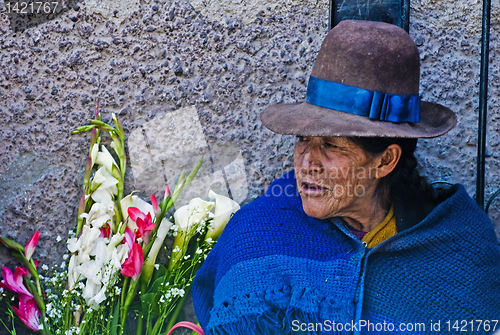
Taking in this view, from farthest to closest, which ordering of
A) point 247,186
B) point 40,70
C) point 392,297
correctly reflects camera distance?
point 247,186, point 40,70, point 392,297

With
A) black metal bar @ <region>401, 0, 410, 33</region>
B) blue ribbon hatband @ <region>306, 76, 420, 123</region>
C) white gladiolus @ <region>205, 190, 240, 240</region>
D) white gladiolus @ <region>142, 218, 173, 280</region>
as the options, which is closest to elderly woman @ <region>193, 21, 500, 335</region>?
blue ribbon hatband @ <region>306, 76, 420, 123</region>

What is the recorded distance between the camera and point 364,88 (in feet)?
4.79

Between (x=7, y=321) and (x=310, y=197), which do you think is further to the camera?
(x=7, y=321)

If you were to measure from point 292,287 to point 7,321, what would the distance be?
1.24 meters

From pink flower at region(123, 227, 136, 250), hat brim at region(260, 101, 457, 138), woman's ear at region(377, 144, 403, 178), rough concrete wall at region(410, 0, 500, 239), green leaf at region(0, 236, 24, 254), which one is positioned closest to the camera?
hat brim at region(260, 101, 457, 138)

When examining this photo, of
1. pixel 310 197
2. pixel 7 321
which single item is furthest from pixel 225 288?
pixel 7 321

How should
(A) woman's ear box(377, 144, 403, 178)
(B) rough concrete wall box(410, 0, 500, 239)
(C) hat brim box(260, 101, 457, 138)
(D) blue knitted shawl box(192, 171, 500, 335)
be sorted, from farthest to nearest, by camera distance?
(B) rough concrete wall box(410, 0, 500, 239), (A) woman's ear box(377, 144, 403, 178), (D) blue knitted shawl box(192, 171, 500, 335), (C) hat brim box(260, 101, 457, 138)

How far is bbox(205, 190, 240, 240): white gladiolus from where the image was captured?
1894 mm

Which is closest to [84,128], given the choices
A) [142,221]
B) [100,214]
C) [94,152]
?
[94,152]

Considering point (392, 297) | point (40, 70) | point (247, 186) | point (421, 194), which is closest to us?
point (392, 297)

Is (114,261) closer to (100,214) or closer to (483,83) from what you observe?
(100,214)

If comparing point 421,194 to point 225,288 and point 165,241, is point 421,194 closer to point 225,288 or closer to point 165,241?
point 225,288

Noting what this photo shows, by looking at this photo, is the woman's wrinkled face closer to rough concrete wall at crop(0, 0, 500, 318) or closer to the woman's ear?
the woman's ear

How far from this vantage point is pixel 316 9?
1.96m
